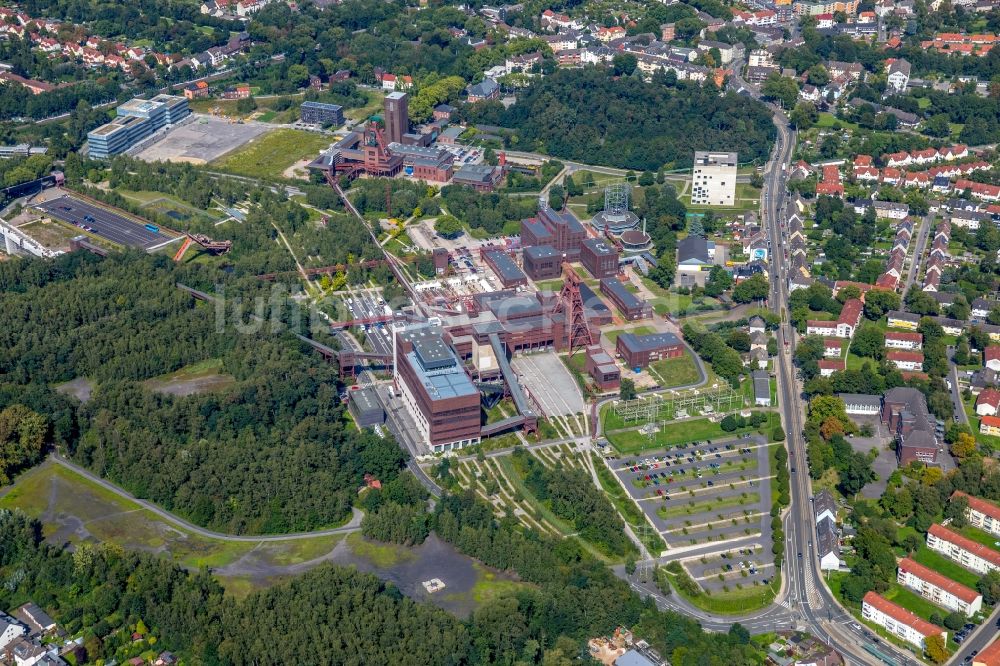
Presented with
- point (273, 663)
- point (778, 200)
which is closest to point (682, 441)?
point (273, 663)

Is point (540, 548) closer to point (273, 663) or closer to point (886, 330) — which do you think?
point (273, 663)

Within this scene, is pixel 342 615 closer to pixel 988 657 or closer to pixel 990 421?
pixel 988 657

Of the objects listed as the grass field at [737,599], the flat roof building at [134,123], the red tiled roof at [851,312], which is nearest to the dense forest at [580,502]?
the grass field at [737,599]

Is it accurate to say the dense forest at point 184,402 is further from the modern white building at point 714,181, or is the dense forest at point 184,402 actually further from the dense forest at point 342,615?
the modern white building at point 714,181

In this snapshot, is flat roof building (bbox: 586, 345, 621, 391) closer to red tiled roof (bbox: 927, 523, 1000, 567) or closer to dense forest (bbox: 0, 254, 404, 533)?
dense forest (bbox: 0, 254, 404, 533)

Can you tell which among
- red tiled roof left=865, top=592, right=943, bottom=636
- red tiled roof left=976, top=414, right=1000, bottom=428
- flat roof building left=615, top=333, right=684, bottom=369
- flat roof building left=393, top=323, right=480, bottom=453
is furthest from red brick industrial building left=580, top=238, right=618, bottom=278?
red tiled roof left=865, top=592, right=943, bottom=636
